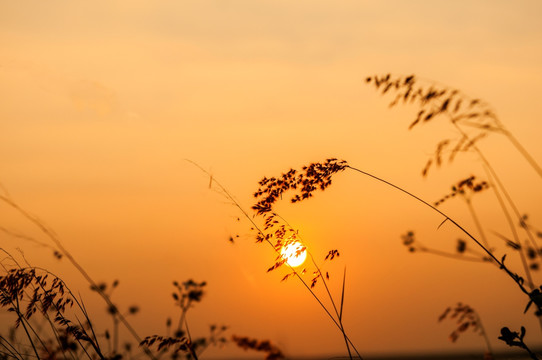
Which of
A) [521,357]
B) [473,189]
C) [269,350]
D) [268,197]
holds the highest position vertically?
[268,197]

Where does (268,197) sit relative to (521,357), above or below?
above

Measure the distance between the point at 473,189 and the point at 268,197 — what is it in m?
1.21

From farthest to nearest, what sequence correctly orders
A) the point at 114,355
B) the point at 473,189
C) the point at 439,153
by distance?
the point at 114,355
the point at 473,189
the point at 439,153

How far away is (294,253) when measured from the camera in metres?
3.88

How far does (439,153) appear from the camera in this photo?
126 inches

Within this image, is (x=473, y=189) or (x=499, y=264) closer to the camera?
(x=499, y=264)

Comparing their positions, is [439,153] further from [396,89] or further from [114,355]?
[114,355]

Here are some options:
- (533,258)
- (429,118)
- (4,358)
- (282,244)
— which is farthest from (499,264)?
(4,358)

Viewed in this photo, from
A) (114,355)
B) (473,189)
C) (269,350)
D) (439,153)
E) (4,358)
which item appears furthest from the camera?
(114,355)

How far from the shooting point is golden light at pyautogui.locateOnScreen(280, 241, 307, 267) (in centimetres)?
385

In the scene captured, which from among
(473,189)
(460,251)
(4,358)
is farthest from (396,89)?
(4,358)

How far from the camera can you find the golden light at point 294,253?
3848mm

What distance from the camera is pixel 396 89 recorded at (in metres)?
3.47

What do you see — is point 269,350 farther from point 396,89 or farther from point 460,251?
point 396,89
